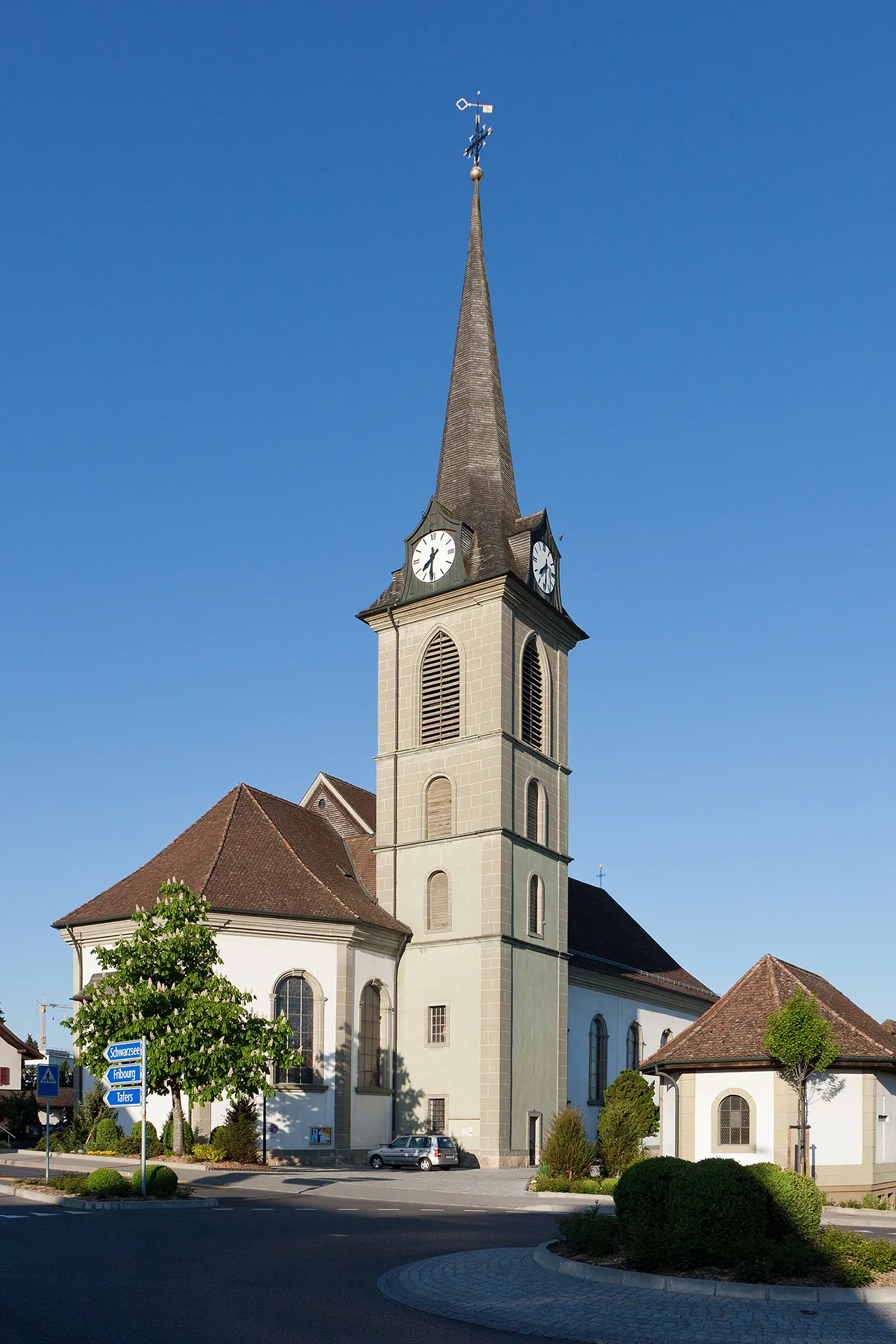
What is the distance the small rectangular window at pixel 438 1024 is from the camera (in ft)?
149

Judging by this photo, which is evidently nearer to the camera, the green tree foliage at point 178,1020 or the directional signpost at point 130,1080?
the directional signpost at point 130,1080

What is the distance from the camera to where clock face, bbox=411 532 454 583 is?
49594 mm

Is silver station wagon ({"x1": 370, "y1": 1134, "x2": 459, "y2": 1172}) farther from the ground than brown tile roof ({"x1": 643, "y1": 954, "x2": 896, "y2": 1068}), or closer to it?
closer to it

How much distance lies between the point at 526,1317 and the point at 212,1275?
4.30 meters

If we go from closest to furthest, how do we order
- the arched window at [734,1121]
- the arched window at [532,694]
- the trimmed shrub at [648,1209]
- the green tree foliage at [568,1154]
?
the trimmed shrub at [648,1209], the arched window at [734,1121], the green tree foliage at [568,1154], the arched window at [532,694]

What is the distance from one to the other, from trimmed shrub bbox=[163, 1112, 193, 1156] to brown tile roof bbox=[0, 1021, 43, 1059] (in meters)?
26.9

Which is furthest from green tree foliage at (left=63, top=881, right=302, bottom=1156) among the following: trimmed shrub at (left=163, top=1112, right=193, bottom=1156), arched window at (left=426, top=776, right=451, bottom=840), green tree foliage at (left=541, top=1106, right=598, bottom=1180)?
arched window at (left=426, top=776, right=451, bottom=840)

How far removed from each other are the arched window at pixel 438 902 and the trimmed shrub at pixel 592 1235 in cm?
2889

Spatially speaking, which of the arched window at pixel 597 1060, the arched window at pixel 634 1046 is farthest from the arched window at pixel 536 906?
the arched window at pixel 634 1046

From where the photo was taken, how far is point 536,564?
50406mm

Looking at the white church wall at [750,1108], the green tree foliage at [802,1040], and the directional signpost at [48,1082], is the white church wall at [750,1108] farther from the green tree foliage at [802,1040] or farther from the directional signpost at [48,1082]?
the directional signpost at [48,1082]

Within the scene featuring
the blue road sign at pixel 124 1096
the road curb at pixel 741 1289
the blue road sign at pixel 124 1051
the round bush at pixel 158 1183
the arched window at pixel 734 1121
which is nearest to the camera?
the road curb at pixel 741 1289

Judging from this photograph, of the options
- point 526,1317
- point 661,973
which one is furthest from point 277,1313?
point 661,973

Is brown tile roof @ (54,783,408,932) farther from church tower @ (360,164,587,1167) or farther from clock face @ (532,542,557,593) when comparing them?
clock face @ (532,542,557,593)
